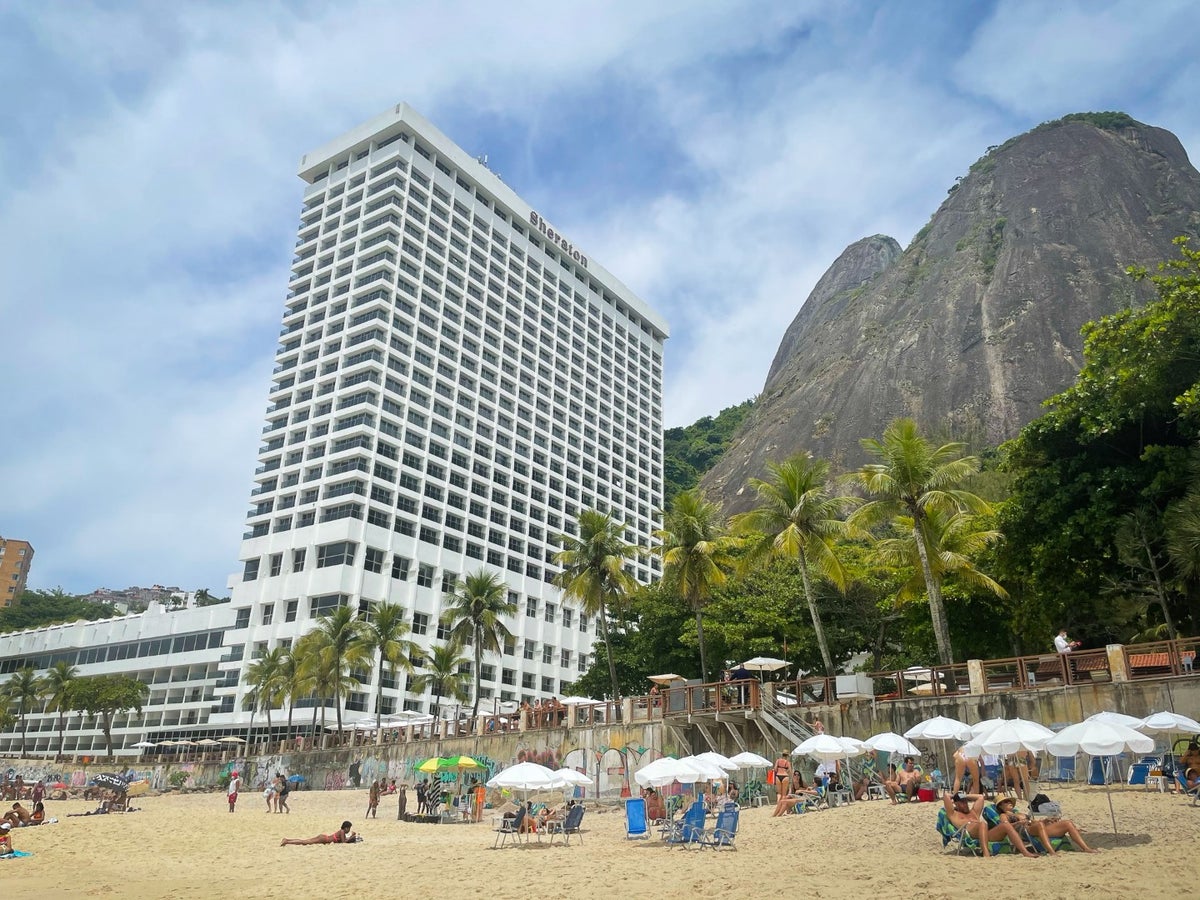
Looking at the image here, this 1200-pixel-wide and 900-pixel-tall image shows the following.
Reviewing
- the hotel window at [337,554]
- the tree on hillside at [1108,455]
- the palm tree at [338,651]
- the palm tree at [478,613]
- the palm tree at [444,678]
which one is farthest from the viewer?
the hotel window at [337,554]

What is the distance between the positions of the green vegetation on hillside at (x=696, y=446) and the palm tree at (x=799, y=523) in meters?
88.6

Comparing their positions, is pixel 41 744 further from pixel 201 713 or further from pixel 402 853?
pixel 402 853

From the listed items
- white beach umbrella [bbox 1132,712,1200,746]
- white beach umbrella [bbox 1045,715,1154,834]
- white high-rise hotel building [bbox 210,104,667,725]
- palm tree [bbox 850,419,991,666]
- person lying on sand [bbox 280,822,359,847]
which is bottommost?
person lying on sand [bbox 280,822,359,847]

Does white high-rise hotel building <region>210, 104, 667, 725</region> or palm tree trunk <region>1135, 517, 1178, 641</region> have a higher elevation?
white high-rise hotel building <region>210, 104, 667, 725</region>

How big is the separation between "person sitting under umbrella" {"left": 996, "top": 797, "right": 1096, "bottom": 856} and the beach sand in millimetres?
371

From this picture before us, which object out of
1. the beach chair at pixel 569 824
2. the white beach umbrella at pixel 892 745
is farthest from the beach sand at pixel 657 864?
the white beach umbrella at pixel 892 745

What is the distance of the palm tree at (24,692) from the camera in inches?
2985

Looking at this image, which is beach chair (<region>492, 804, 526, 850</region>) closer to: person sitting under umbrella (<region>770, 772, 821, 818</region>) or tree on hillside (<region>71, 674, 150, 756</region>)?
person sitting under umbrella (<region>770, 772, 821, 818</region>)

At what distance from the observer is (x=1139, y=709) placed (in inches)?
802

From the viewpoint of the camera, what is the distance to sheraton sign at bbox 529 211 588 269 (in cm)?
9881

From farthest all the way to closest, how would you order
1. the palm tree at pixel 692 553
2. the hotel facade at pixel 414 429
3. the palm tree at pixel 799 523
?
the hotel facade at pixel 414 429 → the palm tree at pixel 692 553 → the palm tree at pixel 799 523

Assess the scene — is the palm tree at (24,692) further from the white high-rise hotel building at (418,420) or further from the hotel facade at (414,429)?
the white high-rise hotel building at (418,420)

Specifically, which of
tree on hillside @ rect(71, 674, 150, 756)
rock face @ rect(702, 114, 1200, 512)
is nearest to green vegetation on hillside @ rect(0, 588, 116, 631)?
tree on hillside @ rect(71, 674, 150, 756)

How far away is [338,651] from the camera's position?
53.0 m
